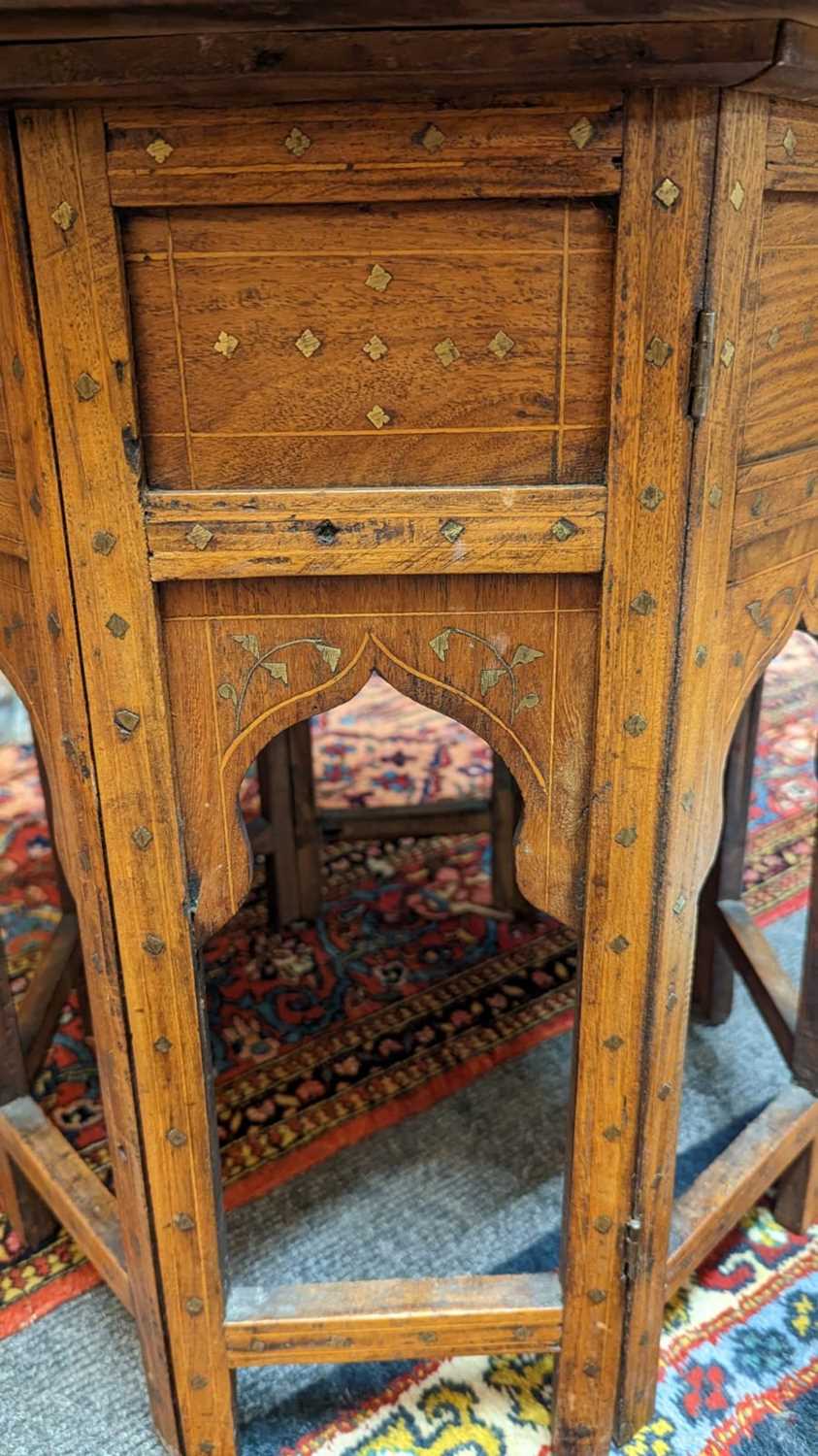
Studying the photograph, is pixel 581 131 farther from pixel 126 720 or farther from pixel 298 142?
pixel 126 720

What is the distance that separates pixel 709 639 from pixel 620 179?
0.43 metres

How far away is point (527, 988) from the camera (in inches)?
91.2

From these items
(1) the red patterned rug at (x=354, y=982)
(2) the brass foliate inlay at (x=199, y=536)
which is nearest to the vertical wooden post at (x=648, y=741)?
(2) the brass foliate inlay at (x=199, y=536)

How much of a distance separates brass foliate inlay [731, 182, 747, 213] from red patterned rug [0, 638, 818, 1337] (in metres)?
1.55

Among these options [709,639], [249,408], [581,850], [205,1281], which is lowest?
[205,1281]

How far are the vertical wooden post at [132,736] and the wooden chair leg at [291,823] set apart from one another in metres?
1.14

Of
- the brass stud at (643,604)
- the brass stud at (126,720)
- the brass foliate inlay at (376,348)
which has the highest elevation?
the brass foliate inlay at (376,348)

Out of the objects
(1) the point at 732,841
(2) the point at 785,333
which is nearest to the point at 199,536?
(2) the point at 785,333

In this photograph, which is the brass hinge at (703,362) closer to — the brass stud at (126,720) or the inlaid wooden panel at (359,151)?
the inlaid wooden panel at (359,151)

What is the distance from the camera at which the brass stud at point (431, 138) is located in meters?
0.89

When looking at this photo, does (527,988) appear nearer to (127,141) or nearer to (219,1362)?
(219,1362)

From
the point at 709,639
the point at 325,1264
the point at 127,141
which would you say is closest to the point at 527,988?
the point at 325,1264

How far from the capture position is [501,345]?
970 millimetres

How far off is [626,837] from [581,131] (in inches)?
24.9
